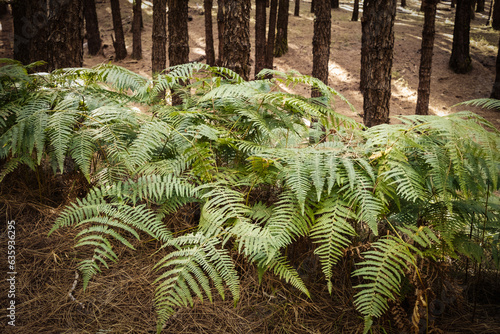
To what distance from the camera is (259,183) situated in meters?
2.17

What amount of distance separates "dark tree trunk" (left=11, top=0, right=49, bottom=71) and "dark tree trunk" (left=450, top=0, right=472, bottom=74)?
14792mm

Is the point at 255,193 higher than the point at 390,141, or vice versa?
the point at 390,141

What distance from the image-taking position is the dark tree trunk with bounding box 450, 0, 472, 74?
494 inches

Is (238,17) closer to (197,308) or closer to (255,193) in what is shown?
(255,193)

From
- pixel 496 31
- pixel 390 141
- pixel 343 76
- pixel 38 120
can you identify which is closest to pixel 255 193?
pixel 390 141

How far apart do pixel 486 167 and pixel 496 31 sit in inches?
875

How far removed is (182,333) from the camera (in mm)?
1816

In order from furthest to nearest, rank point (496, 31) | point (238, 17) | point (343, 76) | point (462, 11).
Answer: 1. point (496, 31)
2. point (343, 76)
3. point (462, 11)
4. point (238, 17)

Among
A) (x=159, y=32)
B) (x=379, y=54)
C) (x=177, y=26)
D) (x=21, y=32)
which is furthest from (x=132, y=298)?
(x=159, y=32)

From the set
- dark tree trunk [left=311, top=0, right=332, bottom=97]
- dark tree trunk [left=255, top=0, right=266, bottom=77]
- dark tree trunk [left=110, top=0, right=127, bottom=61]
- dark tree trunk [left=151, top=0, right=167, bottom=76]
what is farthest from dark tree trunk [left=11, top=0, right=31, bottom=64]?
dark tree trunk [left=110, top=0, right=127, bottom=61]

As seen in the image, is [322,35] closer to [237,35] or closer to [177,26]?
[177,26]

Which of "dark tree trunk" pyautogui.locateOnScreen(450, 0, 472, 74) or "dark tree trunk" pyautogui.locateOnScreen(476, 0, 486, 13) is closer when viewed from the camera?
"dark tree trunk" pyautogui.locateOnScreen(450, 0, 472, 74)

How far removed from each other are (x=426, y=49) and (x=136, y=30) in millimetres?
12638

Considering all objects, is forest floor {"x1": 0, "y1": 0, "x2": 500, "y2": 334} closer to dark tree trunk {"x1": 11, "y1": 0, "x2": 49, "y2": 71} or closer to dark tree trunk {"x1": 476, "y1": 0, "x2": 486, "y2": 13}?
dark tree trunk {"x1": 11, "y1": 0, "x2": 49, "y2": 71}
